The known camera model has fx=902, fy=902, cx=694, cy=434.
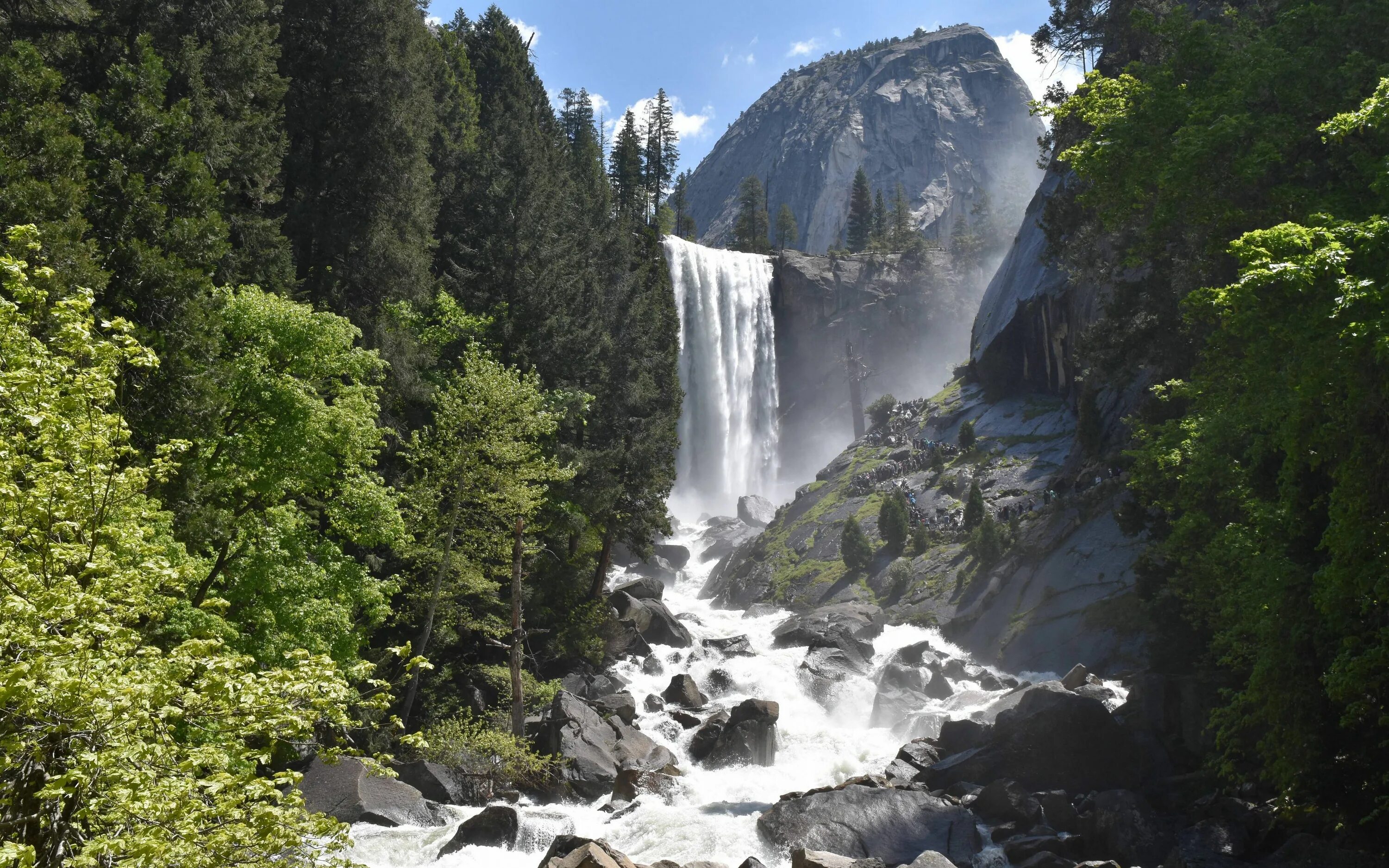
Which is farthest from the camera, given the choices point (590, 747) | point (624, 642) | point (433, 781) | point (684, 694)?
point (624, 642)

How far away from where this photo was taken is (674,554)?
62.3 m

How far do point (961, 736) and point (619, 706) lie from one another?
1053 cm

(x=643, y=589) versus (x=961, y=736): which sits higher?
(x=643, y=589)

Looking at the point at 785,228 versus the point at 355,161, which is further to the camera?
the point at 785,228

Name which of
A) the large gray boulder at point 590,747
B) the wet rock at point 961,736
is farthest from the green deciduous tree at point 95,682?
the wet rock at point 961,736

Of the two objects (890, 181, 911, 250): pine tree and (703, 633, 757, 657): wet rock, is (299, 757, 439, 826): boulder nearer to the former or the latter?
(703, 633, 757, 657): wet rock

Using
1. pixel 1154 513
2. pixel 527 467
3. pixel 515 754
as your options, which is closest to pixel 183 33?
pixel 527 467

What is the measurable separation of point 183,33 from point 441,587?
48.8 feet

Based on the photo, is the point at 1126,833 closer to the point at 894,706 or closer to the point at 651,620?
the point at 894,706

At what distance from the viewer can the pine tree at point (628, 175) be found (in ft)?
243

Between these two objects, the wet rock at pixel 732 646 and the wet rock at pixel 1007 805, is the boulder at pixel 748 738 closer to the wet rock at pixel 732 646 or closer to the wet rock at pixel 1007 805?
the wet rock at pixel 1007 805

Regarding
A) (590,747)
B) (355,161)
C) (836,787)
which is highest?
(355,161)

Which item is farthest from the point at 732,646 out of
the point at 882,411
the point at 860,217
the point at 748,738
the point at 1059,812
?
the point at 860,217

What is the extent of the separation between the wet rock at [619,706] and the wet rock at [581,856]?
40.6 ft
